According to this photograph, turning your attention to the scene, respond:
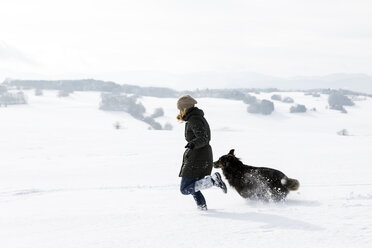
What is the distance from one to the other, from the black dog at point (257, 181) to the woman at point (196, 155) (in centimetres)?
75

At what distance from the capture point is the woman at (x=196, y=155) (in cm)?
541

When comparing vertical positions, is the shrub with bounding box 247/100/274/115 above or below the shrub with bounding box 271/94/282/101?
below

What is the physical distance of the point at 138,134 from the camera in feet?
89.7

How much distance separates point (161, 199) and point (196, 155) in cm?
212

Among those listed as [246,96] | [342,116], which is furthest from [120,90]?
[342,116]

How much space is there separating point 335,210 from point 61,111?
345 feet

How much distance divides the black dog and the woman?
75 cm

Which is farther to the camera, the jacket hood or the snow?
the jacket hood

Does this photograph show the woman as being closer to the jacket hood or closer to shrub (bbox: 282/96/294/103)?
the jacket hood

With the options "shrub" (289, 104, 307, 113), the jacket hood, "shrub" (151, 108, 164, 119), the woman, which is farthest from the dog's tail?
"shrub" (289, 104, 307, 113)

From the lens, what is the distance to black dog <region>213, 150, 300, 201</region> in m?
6.11

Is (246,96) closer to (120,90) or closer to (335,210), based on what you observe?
(120,90)

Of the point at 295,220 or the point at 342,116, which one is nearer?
the point at 295,220

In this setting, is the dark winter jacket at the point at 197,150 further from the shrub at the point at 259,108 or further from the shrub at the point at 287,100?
the shrub at the point at 287,100
